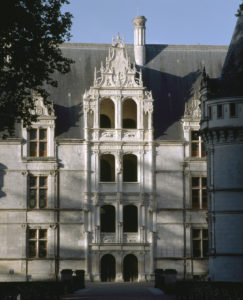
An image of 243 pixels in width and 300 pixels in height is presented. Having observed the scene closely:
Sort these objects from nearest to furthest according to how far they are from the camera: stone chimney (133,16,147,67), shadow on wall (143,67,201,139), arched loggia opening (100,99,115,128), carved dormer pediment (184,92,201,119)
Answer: carved dormer pediment (184,92,201,119)
shadow on wall (143,67,201,139)
arched loggia opening (100,99,115,128)
stone chimney (133,16,147,67)

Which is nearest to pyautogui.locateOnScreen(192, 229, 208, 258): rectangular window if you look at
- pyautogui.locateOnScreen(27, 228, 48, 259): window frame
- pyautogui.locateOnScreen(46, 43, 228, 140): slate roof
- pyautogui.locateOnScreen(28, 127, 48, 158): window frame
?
pyautogui.locateOnScreen(46, 43, 228, 140): slate roof

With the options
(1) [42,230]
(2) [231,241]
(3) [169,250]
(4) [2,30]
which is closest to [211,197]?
(2) [231,241]

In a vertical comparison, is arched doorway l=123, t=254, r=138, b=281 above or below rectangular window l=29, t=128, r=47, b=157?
below

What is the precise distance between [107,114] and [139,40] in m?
6.22

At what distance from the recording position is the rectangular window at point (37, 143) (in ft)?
171

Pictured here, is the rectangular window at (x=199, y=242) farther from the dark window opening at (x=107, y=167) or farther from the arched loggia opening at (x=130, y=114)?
the arched loggia opening at (x=130, y=114)

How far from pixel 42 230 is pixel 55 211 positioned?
1483 millimetres

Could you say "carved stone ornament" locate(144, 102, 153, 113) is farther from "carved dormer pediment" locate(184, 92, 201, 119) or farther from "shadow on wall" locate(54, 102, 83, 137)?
"shadow on wall" locate(54, 102, 83, 137)

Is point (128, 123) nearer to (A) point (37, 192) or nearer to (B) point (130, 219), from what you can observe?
(B) point (130, 219)

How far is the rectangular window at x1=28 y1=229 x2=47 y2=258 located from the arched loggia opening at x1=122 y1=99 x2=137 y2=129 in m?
9.84

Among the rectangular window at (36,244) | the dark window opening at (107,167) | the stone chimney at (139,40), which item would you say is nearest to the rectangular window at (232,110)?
the dark window opening at (107,167)

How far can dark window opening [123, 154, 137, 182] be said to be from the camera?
5409cm

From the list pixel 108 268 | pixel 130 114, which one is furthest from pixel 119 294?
pixel 130 114

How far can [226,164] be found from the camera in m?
42.8
